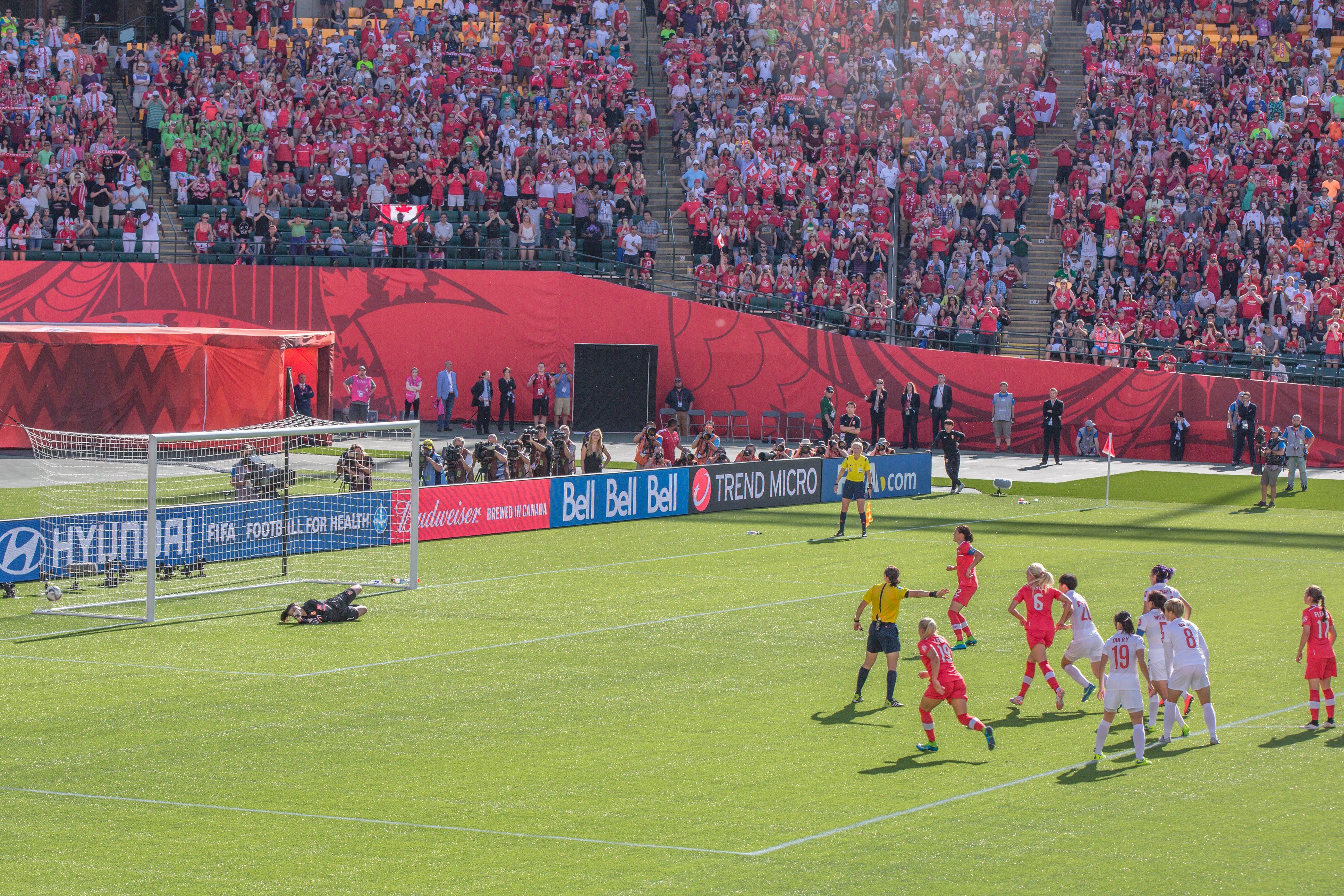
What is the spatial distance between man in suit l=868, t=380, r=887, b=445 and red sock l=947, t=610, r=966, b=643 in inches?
960

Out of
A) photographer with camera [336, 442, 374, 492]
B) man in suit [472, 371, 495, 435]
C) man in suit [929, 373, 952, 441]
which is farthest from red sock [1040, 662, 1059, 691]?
man in suit [472, 371, 495, 435]

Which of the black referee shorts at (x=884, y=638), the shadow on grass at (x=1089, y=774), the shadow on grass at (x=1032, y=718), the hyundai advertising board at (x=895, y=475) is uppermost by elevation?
the hyundai advertising board at (x=895, y=475)

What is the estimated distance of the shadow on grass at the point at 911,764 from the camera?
1411 cm

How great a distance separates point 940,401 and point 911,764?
30993mm

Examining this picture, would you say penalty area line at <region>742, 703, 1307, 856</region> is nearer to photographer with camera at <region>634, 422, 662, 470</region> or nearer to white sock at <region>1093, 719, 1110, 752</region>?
white sock at <region>1093, 719, 1110, 752</region>

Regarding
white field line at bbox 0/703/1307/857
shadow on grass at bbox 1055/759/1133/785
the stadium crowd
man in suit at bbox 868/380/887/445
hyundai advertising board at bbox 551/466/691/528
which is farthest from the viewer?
man in suit at bbox 868/380/887/445

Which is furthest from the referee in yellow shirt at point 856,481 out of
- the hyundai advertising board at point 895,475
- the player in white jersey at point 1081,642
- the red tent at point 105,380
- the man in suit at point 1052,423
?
the red tent at point 105,380

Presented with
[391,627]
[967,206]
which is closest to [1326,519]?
[967,206]

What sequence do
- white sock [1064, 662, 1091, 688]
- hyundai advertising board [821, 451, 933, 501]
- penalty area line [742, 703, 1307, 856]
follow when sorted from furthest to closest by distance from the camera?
hyundai advertising board [821, 451, 933, 501] → white sock [1064, 662, 1091, 688] → penalty area line [742, 703, 1307, 856]

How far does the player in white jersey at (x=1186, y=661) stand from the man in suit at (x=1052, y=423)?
28446 mm

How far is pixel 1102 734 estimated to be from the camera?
14.2m

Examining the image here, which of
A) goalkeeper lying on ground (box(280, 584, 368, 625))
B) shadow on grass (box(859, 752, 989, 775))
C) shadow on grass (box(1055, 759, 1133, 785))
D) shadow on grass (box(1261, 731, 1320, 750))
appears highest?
goalkeeper lying on ground (box(280, 584, 368, 625))

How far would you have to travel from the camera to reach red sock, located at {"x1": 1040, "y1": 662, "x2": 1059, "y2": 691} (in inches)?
658

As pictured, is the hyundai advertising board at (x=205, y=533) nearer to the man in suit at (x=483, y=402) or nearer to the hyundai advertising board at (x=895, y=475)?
the hyundai advertising board at (x=895, y=475)
